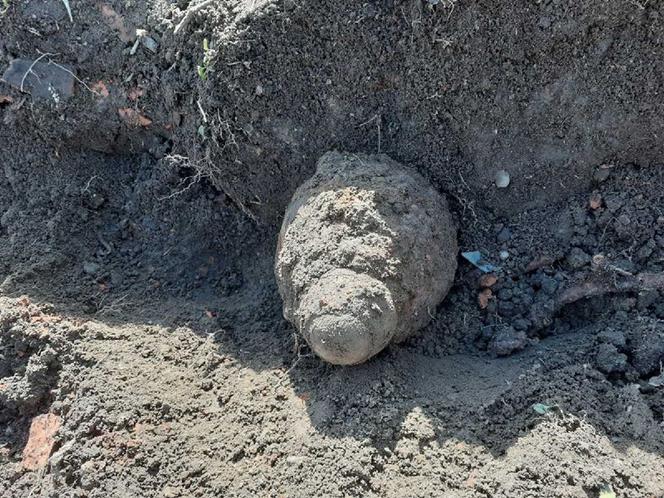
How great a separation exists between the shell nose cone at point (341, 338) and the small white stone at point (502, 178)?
1.03 metres

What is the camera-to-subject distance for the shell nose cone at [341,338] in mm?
2281

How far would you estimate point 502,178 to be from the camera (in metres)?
2.85

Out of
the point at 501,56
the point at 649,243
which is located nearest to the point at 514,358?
the point at 649,243

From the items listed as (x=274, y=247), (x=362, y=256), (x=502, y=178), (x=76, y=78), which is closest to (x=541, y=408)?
(x=362, y=256)

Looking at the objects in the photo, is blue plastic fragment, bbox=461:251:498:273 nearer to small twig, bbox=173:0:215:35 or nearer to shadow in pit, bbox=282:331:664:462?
shadow in pit, bbox=282:331:664:462

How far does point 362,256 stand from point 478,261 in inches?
26.8

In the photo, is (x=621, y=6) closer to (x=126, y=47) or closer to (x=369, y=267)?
(x=369, y=267)

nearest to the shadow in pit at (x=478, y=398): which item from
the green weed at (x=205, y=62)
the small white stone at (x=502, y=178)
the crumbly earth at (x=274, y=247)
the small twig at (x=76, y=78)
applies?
the crumbly earth at (x=274, y=247)

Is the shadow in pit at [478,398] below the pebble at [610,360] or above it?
below

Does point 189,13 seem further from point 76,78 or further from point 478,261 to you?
point 478,261

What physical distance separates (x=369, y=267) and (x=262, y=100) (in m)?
0.99

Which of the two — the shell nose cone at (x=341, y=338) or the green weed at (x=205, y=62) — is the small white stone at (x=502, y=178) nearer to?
the shell nose cone at (x=341, y=338)

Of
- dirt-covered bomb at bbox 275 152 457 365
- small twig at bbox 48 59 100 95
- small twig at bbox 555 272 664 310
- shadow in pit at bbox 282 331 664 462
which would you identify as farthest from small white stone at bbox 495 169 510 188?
small twig at bbox 48 59 100 95

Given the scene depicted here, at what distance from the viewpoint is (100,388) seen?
253cm
